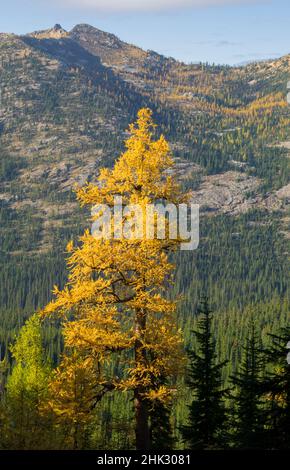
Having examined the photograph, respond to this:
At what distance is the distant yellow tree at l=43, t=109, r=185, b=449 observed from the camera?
89.4 ft

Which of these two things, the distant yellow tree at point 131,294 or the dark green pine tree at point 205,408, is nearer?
the distant yellow tree at point 131,294

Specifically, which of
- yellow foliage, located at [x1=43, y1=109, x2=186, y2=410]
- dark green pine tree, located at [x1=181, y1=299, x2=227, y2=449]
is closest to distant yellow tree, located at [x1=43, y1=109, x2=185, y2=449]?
yellow foliage, located at [x1=43, y1=109, x2=186, y2=410]

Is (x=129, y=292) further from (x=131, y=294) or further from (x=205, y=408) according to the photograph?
(x=205, y=408)

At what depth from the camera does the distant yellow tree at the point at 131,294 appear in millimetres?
27250

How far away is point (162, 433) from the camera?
4922cm

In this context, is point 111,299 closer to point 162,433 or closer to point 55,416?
point 55,416

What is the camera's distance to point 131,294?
93.8 feet

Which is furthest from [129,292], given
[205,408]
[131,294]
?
[205,408]

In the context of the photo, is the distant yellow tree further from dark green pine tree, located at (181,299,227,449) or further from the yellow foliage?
dark green pine tree, located at (181,299,227,449)

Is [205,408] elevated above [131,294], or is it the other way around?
[131,294]

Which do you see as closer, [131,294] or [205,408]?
[131,294]

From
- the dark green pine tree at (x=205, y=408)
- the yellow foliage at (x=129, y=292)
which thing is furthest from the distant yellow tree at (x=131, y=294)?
the dark green pine tree at (x=205, y=408)

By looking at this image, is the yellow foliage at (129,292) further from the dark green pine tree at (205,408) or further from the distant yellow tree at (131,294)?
the dark green pine tree at (205,408)
